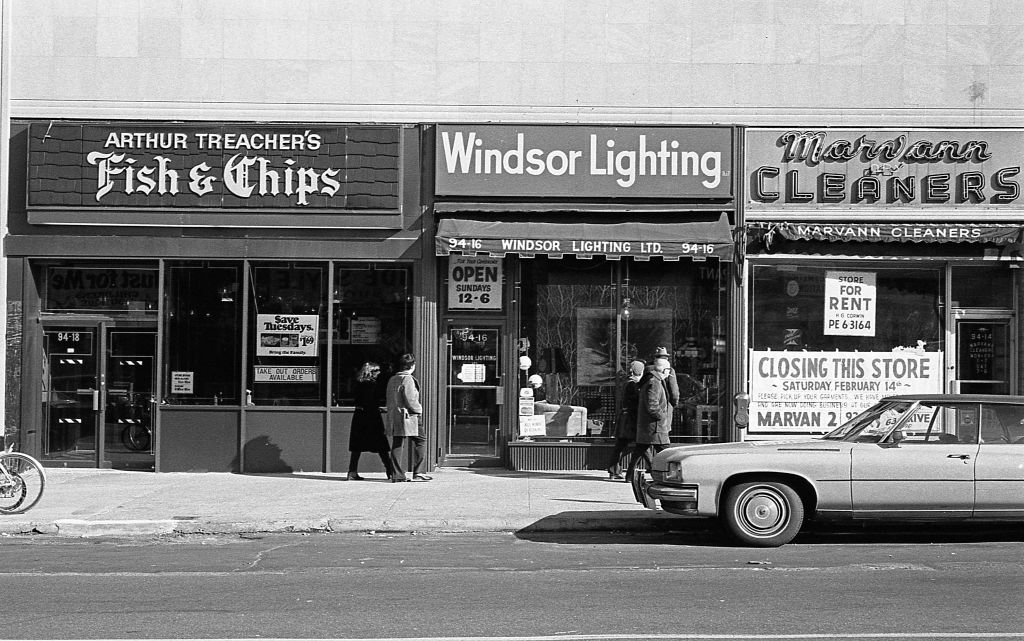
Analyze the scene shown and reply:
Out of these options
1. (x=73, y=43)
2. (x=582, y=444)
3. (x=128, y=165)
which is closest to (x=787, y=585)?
(x=582, y=444)

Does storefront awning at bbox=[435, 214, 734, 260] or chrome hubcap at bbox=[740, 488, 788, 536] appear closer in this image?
chrome hubcap at bbox=[740, 488, 788, 536]

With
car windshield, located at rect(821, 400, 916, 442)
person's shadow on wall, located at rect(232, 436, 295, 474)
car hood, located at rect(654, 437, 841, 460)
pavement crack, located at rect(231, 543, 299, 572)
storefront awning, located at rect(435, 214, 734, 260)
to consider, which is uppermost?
storefront awning, located at rect(435, 214, 734, 260)

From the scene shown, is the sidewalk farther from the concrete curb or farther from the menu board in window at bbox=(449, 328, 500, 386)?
the menu board in window at bbox=(449, 328, 500, 386)

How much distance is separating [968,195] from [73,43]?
1283 cm

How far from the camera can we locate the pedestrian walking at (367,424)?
1436cm

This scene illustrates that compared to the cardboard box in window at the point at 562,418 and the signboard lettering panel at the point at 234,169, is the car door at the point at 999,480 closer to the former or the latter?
the cardboard box in window at the point at 562,418

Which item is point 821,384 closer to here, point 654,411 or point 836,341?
point 836,341

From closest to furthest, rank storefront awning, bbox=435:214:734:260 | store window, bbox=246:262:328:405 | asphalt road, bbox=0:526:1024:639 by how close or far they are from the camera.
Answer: asphalt road, bbox=0:526:1024:639
storefront awning, bbox=435:214:734:260
store window, bbox=246:262:328:405

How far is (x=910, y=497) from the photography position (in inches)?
387

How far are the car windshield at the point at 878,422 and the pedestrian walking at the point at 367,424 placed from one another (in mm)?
6229

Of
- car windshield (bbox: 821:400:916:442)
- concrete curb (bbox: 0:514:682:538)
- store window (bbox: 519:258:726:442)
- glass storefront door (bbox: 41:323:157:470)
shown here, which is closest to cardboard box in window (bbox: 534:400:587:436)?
store window (bbox: 519:258:726:442)

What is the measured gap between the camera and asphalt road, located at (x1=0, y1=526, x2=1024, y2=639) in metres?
6.69

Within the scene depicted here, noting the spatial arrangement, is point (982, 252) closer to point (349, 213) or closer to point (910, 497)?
point (910, 497)

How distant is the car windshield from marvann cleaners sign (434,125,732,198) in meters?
5.57
